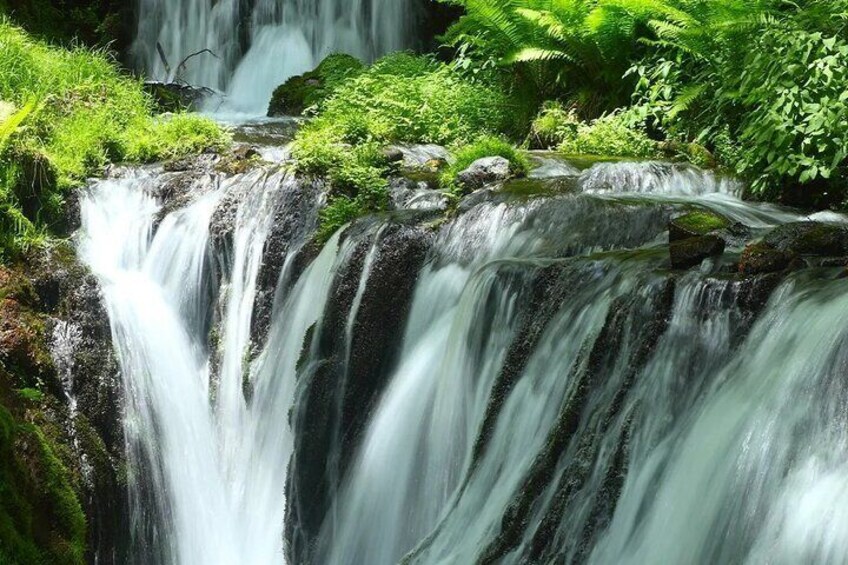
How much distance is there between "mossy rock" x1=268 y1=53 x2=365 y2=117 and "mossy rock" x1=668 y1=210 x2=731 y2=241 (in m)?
8.14

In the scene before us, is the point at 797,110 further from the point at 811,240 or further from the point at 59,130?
the point at 59,130

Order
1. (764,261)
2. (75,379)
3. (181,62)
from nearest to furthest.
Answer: (764,261)
(75,379)
(181,62)

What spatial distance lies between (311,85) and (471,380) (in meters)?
8.89

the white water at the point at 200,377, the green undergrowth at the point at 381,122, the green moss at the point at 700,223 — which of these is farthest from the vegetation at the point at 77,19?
the green moss at the point at 700,223

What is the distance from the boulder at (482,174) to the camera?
8.09m

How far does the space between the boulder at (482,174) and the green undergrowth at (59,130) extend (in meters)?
3.22

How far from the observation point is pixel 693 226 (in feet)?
18.4

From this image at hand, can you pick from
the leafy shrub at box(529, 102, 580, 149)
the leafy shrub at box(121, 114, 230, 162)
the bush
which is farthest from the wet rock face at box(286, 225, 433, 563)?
the leafy shrub at box(529, 102, 580, 149)

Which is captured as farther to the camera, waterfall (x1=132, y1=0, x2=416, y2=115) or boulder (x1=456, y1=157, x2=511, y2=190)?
waterfall (x1=132, y1=0, x2=416, y2=115)

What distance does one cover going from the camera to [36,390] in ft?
23.3

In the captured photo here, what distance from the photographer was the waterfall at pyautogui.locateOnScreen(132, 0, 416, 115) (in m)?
16.0

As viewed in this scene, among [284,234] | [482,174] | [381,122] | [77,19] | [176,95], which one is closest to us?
[482,174]

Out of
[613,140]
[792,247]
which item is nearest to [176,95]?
[613,140]

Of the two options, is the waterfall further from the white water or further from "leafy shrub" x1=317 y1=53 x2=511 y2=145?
the white water
